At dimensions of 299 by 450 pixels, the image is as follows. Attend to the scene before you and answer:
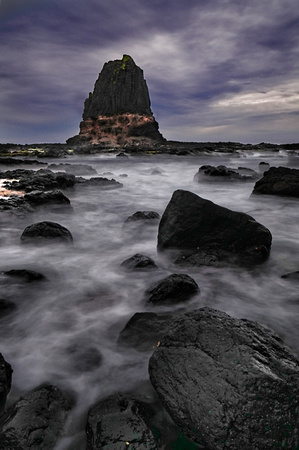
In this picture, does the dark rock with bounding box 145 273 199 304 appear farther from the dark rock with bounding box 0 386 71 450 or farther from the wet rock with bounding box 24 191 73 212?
the wet rock with bounding box 24 191 73 212

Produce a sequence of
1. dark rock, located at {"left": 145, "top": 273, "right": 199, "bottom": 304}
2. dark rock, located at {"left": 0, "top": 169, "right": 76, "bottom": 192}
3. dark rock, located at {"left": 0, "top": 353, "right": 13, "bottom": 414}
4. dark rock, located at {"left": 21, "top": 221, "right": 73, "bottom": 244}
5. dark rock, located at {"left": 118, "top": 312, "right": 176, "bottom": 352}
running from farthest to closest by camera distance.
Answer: dark rock, located at {"left": 0, "top": 169, "right": 76, "bottom": 192} → dark rock, located at {"left": 21, "top": 221, "right": 73, "bottom": 244} → dark rock, located at {"left": 145, "top": 273, "right": 199, "bottom": 304} → dark rock, located at {"left": 118, "top": 312, "right": 176, "bottom": 352} → dark rock, located at {"left": 0, "top": 353, "right": 13, "bottom": 414}

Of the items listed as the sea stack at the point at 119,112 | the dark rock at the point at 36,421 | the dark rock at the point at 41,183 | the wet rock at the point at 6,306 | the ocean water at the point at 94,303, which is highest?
the sea stack at the point at 119,112

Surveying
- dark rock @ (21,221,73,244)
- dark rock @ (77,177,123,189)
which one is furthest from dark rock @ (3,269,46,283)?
dark rock @ (77,177,123,189)

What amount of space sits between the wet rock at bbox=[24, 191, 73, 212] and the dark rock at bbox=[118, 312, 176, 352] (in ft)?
18.5

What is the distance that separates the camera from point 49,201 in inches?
319

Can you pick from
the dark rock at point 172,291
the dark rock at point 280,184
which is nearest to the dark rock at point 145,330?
the dark rock at point 172,291

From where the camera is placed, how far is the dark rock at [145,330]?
2.51 metres

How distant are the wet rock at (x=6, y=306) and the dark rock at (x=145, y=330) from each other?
1250 millimetres

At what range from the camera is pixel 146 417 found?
1732 millimetres

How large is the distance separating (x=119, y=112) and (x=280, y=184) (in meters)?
82.5

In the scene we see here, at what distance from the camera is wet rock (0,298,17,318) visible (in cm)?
303

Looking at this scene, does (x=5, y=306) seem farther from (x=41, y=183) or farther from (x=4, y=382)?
(x=41, y=183)

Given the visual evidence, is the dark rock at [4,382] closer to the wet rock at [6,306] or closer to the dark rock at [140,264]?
the wet rock at [6,306]

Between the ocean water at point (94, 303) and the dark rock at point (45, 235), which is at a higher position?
the dark rock at point (45, 235)
